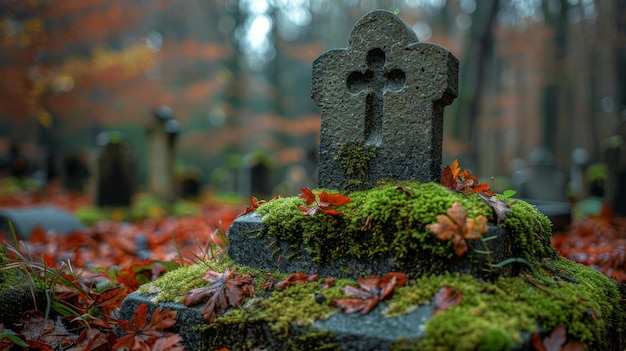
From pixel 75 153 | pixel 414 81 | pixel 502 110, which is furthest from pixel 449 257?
pixel 502 110

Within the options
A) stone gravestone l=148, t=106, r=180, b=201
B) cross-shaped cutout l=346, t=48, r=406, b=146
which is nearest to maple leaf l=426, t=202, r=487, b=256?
cross-shaped cutout l=346, t=48, r=406, b=146

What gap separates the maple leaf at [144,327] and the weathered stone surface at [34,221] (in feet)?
12.5

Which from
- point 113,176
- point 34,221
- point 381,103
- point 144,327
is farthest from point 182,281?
point 113,176

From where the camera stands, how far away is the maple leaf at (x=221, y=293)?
189cm

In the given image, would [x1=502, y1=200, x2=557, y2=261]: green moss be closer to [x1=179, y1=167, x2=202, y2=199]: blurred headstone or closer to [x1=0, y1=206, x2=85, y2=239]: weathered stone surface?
[x1=0, y1=206, x2=85, y2=239]: weathered stone surface

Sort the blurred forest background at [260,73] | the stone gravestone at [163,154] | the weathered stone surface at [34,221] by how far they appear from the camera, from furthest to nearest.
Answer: the blurred forest background at [260,73] < the stone gravestone at [163,154] < the weathered stone surface at [34,221]

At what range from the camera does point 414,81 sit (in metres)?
2.24

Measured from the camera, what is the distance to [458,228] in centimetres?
175

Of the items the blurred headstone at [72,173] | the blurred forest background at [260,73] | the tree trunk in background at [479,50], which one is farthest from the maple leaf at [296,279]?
the blurred headstone at [72,173]

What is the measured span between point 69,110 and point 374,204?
16.7 m

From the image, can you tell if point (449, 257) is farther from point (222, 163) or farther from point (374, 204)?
point (222, 163)

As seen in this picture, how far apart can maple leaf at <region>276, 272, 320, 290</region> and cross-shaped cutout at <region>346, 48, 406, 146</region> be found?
848mm

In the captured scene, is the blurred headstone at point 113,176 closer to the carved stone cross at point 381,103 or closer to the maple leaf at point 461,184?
the carved stone cross at point 381,103

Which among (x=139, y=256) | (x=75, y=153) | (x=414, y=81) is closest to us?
(x=414, y=81)
